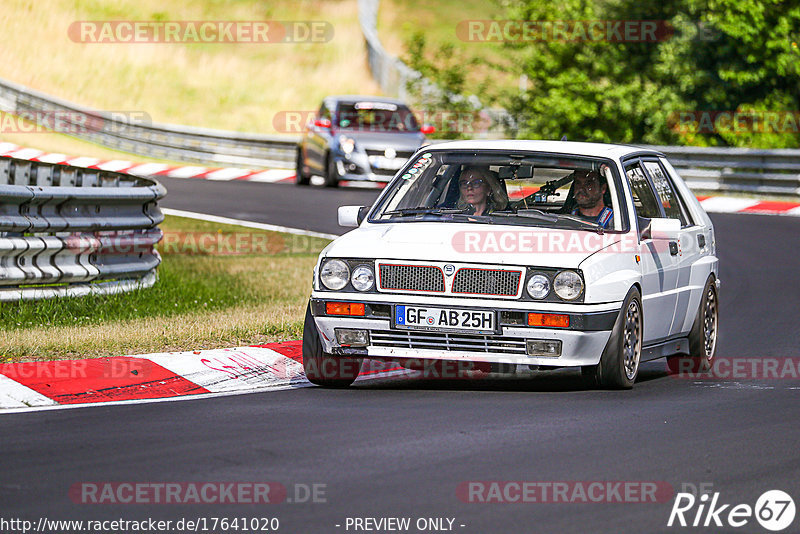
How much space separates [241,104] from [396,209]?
3886 cm

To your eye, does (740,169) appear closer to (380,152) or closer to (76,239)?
(380,152)

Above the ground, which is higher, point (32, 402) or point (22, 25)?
point (22, 25)

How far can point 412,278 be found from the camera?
8242 mm

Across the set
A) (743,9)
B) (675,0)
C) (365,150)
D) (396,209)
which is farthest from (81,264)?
(675,0)

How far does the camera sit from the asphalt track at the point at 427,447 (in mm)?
5562

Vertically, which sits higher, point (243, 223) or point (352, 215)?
point (352, 215)

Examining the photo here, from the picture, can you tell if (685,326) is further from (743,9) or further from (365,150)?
(743,9)

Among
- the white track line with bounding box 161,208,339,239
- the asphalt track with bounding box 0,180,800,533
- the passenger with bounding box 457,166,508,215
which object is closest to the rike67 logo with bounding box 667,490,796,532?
the asphalt track with bounding box 0,180,800,533

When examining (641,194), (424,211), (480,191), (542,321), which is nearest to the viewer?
(542,321)

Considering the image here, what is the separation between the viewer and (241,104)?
47.4 meters

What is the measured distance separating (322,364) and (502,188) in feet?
5.54

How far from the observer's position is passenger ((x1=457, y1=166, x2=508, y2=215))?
29.9 feet

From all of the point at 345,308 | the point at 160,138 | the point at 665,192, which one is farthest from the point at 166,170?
the point at 345,308

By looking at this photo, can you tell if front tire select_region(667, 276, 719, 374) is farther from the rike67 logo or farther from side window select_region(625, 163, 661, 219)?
the rike67 logo
